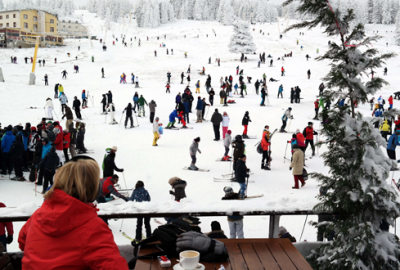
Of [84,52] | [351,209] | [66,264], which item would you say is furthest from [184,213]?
[84,52]

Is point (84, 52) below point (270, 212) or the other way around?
the other way around

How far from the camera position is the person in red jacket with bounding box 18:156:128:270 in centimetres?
168

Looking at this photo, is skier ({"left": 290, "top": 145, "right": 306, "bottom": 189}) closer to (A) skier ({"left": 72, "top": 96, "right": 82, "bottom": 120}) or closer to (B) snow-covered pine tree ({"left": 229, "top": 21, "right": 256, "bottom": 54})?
(A) skier ({"left": 72, "top": 96, "right": 82, "bottom": 120})

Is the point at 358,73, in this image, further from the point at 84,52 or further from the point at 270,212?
the point at 84,52

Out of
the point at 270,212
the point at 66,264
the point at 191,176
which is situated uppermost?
the point at 66,264

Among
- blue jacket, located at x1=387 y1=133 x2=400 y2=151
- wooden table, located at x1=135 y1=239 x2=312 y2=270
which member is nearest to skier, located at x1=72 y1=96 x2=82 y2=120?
blue jacket, located at x1=387 y1=133 x2=400 y2=151

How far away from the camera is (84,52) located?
5459 cm

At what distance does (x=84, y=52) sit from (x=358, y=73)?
187ft

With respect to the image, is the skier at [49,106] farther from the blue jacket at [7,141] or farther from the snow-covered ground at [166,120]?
the blue jacket at [7,141]

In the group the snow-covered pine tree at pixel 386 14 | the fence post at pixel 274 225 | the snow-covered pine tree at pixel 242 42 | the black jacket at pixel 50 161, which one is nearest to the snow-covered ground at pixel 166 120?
the fence post at pixel 274 225

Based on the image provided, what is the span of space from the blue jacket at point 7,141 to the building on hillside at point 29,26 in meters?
55.6

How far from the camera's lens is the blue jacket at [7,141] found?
1047 cm

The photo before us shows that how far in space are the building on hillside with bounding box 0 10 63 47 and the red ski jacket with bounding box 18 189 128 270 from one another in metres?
65.6

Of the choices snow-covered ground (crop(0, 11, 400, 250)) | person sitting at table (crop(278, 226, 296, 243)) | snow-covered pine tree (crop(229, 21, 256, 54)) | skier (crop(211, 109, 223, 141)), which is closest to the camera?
person sitting at table (crop(278, 226, 296, 243))
